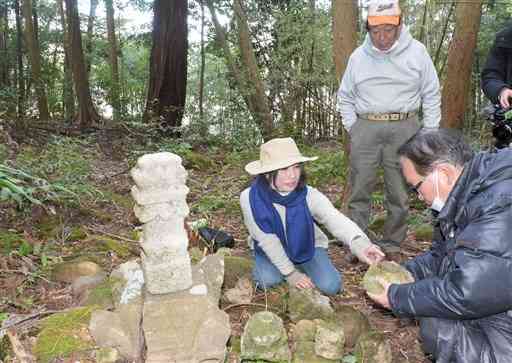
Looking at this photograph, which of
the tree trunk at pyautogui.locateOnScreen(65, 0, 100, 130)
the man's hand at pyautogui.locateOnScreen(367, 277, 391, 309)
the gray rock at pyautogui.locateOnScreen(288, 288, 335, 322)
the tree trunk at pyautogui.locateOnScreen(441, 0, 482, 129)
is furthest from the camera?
the tree trunk at pyautogui.locateOnScreen(65, 0, 100, 130)

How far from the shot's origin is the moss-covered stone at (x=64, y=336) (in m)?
2.83

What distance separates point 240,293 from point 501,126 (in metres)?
2.42

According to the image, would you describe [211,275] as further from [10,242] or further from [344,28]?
[344,28]

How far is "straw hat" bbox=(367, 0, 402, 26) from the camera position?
12.3ft

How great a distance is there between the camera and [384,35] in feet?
12.6

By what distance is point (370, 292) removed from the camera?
8.87 ft

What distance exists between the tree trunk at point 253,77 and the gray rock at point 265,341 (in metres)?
7.36

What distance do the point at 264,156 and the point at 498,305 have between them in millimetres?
1780

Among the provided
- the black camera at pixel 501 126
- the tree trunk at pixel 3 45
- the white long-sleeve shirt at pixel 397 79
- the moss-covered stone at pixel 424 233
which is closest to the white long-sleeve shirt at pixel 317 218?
the white long-sleeve shirt at pixel 397 79

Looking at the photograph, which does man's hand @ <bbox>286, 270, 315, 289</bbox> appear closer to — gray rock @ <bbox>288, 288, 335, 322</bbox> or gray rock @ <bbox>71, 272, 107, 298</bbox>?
gray rock @ <bbox>288, 288, 335, 322</bbox>

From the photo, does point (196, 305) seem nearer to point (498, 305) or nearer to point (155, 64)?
point (498, 305)

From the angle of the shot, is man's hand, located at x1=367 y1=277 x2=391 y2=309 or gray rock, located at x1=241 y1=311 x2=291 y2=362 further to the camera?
gray rock, located at x1=241 y1=311 x2=291 y2=362

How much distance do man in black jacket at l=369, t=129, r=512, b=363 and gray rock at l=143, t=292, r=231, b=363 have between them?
39.0 inches

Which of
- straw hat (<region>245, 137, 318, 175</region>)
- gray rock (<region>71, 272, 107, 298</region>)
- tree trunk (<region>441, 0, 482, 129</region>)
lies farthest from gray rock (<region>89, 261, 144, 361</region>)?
tree trunk (<region>441, 0, 482, 129</region>)
